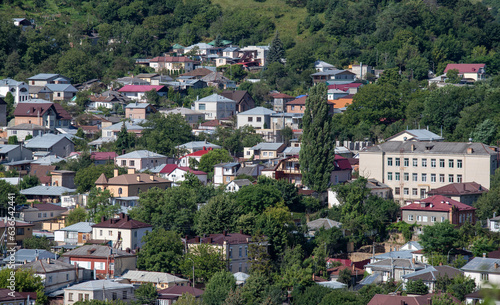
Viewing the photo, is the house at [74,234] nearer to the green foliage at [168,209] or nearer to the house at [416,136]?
the green foliage at [168,209]

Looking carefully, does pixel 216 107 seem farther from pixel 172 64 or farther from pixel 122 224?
pixel 122 224

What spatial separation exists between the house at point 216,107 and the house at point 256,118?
2.92m

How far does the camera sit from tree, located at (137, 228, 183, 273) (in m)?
32.2

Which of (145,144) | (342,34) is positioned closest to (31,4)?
(342,34)

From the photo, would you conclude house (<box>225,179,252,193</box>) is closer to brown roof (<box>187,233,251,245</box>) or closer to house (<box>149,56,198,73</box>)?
brown roof (<box>187,233,251,245</box>)

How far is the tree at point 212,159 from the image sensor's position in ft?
154

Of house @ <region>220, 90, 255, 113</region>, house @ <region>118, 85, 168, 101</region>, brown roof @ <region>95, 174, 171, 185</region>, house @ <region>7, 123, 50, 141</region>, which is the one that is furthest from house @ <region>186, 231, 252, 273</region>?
house @ <region>118, 85, 168, 101</region>

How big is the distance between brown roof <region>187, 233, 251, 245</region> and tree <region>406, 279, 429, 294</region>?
756 cm

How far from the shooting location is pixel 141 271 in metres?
31.6

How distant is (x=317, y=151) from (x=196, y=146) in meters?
12.8

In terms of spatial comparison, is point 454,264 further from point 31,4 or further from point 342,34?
point 31,4

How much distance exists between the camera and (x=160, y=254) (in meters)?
32.1

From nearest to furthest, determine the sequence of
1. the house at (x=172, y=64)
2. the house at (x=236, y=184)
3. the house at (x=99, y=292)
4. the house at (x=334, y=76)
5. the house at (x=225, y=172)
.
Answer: the house at (x=99, y=292) < the house at (x=236, y=184) < the house at (x=225, y=172) < the house at (x=334, y=76) < the house at (x=172, y=64)

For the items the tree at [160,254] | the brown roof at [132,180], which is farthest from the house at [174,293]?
the brown roof at [132,180]
